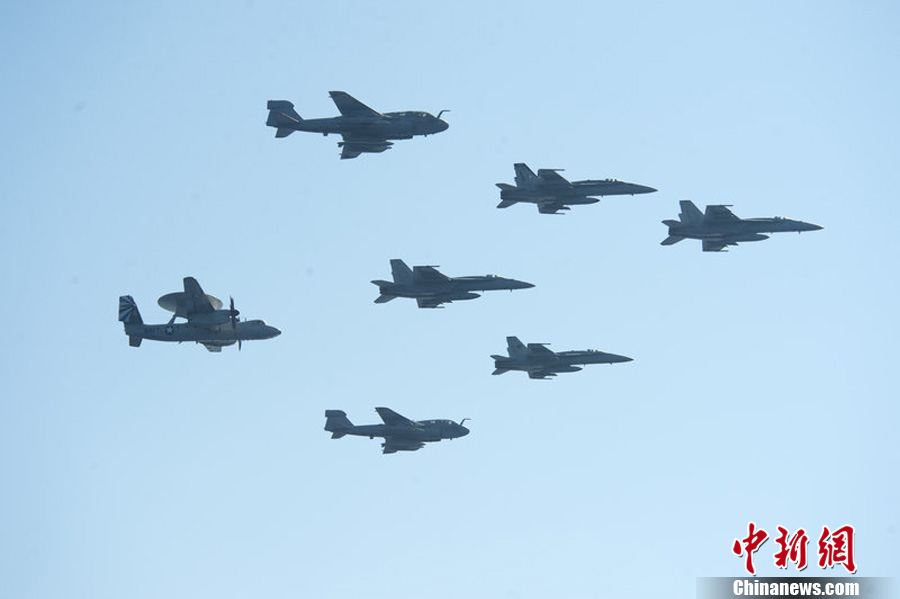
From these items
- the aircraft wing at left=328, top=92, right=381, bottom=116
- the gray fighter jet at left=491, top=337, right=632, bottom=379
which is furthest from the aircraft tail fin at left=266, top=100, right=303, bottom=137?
the gray fighter jet at left=491, top=337, right=632, bottom=379

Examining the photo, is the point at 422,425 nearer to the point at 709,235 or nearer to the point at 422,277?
the point at 422,277

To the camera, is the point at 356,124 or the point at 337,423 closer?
the point at 356,124

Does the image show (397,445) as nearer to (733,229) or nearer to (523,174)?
(523,174)

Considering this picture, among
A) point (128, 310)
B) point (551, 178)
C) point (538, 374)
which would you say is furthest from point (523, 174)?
point (128, 310)

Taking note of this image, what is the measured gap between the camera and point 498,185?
125188mm

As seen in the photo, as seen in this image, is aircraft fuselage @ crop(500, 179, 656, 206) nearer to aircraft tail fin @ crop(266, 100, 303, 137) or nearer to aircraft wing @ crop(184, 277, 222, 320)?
aircraft tail fin @ crop(266, 100, 303, 137)

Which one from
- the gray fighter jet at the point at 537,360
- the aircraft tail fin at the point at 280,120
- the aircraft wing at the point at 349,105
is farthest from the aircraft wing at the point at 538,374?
Answer: the aircraft tail fin at the point at 280,120

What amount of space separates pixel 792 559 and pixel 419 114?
46011mm

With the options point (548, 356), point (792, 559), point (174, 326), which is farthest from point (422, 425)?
point (792, 559)

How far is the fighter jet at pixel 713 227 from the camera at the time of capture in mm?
130000

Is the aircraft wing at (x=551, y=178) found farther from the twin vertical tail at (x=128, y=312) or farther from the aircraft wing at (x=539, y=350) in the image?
the twin vertical tail at (x=128, y=312)

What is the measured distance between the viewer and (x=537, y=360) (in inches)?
5241

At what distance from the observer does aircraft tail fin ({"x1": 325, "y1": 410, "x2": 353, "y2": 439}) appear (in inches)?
5054

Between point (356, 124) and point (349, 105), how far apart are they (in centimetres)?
158
